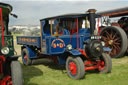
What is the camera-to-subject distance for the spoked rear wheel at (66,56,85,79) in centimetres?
467

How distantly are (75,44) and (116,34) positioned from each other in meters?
3.90

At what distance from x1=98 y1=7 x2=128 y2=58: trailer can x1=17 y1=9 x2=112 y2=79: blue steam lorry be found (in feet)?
9.03

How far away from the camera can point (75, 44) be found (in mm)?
5398

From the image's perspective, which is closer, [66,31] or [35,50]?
[66,31]

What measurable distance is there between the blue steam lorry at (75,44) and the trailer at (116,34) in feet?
9.03

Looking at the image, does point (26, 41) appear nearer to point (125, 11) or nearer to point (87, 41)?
point (87, 41)

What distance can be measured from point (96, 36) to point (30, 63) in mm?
3577

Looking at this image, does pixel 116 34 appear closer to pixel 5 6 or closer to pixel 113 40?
pixel 113 40

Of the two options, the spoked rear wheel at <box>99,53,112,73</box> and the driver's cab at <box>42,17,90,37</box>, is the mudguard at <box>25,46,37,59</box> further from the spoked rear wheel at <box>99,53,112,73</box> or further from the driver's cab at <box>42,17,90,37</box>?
the spoked rear wheel at <box>99,53,112,73</box>

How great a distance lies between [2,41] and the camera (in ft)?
11.4

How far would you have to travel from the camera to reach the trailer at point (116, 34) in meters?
7.88

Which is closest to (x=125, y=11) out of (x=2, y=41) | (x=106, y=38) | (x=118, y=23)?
(x=118, y=23)

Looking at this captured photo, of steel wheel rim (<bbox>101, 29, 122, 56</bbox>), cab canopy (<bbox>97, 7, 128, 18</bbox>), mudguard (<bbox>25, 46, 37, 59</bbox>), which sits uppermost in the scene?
cab canopy (<bbox>97, 7, 128, 18</bbox>)

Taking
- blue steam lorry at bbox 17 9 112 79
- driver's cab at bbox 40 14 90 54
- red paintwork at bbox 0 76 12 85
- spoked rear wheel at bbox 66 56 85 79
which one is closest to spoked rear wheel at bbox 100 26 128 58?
blue steam lorry at bbox 17 9 112 79
